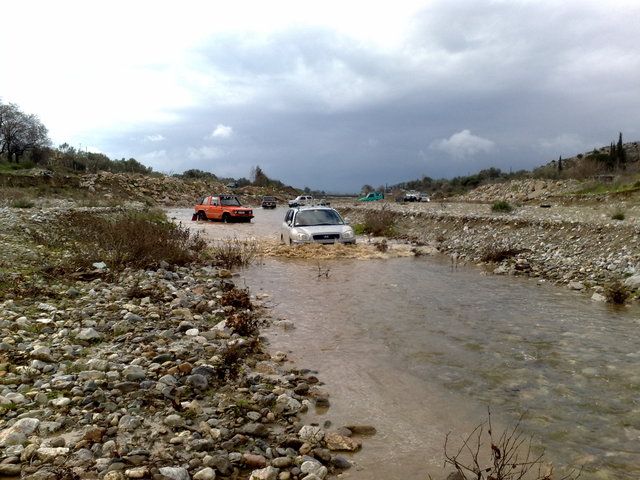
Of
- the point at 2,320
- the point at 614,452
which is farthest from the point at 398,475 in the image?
the point at 2,320

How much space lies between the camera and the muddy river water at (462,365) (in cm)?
427

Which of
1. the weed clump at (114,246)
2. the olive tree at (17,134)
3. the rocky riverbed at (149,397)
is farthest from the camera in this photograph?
the olive tree at (17,134)

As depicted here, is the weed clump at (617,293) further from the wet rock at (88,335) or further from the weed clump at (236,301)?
the wet rock at (88,335)

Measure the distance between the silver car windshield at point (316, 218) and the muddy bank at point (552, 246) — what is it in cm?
439

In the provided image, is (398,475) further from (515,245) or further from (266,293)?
(515,245)

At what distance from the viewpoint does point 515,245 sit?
1574 cm

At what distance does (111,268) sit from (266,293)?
3.41m

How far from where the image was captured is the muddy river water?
4266 mm

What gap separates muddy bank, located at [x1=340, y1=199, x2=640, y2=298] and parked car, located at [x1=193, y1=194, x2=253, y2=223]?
48.0 feet

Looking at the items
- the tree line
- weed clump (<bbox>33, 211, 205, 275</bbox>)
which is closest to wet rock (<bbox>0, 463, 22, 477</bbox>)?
weed clump (<bbox>33, 211, 205, 275</bbox>)

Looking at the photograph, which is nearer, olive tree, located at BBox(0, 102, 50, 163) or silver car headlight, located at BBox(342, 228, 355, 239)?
silver car headlight, located at BBox(342, 228, 355, 239)

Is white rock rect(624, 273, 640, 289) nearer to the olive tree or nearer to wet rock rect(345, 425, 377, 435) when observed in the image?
wet rock rect(345, 425, 377, 435)

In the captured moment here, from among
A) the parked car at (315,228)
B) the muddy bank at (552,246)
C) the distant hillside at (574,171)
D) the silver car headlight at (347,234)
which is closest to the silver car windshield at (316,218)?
the parked car at (315,228)

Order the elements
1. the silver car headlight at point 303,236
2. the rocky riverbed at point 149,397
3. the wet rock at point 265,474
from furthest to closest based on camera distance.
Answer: the silver car headlight at point 303,236 → the rocky riverbed at point 149,397 → the wet rock at point 265,474
